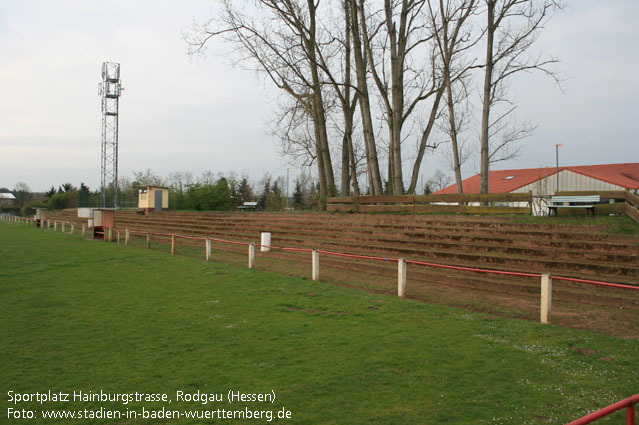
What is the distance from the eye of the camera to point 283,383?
184 inches

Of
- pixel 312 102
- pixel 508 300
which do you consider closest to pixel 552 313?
pixel 508 300

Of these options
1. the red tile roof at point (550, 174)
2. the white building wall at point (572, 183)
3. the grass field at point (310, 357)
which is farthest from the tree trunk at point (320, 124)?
the red tile roof at point (550, 174)

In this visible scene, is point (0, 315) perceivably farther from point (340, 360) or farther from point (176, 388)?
point (340, 360)

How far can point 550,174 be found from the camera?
155 feet

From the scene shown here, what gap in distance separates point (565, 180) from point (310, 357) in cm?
4759

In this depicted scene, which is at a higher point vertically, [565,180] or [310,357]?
[565,180]

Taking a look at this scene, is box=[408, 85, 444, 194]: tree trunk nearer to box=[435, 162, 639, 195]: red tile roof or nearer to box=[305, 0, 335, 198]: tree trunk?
box=[305, 0, 335, 198]: tree trunk

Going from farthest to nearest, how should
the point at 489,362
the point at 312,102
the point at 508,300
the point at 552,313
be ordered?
the point at 312,102, the point at 508,300, the point at 552,313, the point at 489,362

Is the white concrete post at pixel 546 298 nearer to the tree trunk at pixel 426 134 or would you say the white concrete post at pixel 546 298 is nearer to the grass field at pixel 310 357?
the grass field at pixel 310 357

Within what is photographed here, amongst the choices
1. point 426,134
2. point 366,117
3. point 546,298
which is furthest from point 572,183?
point 546,298

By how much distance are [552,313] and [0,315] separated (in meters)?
9.69

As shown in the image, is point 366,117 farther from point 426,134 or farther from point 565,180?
point 565,180

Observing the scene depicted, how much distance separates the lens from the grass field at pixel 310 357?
416 cm

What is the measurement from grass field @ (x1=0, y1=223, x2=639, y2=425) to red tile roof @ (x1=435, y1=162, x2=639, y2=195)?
43.8 meters
